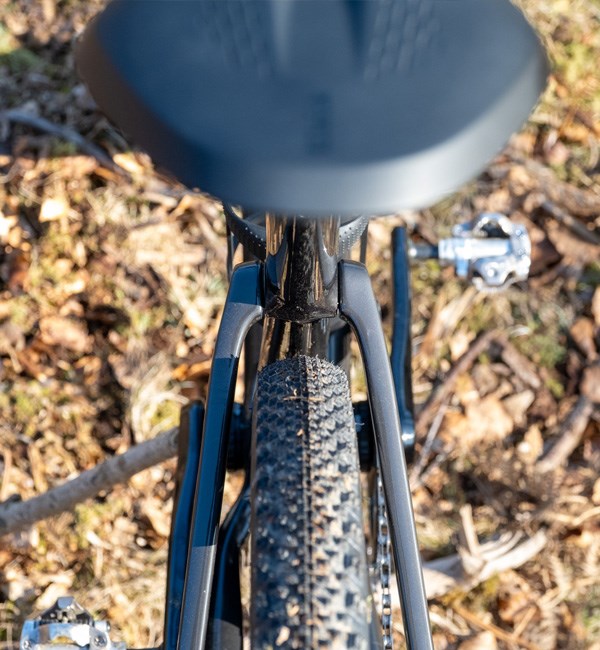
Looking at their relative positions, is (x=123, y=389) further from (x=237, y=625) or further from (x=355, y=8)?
(x=355, y=8)

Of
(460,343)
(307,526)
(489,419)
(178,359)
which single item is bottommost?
(307,526)

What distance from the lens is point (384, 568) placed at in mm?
1127

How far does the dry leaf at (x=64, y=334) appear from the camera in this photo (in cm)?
207

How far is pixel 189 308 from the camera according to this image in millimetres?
2139

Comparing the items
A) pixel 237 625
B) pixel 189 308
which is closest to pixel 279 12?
pixel 237 625

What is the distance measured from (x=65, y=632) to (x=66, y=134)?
1.67m

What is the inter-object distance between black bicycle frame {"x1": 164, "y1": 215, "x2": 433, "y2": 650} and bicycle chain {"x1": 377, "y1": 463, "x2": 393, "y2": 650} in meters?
0.08

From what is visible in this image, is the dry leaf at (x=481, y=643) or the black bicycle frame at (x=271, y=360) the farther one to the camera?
the dry leaf at (x=481, y=643)

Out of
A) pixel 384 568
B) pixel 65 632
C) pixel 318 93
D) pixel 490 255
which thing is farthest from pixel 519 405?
pixel 318 93

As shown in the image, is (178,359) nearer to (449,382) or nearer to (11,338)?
(11,338)

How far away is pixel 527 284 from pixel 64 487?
1.44m

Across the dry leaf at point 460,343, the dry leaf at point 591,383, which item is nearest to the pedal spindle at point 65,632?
the dry leaf at point 460,343

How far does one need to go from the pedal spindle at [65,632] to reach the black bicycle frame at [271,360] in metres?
0.09

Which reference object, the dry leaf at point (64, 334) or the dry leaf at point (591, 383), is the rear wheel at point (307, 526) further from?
the dry leaf at point (591, 383)
